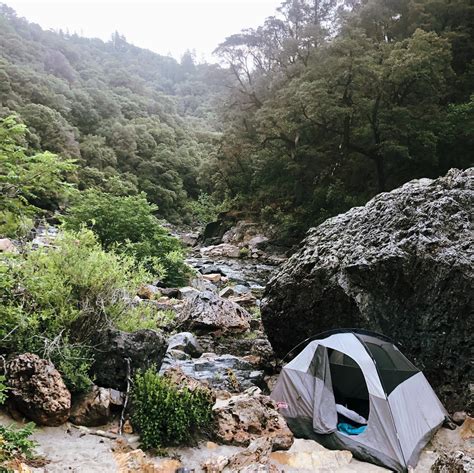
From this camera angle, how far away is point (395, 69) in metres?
19.9

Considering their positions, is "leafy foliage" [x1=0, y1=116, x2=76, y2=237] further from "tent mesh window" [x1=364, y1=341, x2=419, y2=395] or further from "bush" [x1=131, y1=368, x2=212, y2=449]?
"tent mesh window" [x1=364, y1=341, x2=419, y2=395]

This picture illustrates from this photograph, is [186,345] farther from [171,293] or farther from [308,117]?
[308,117]

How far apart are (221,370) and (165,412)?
334cm

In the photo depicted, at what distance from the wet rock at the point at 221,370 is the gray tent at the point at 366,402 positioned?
147 cm

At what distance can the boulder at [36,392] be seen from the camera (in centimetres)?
400

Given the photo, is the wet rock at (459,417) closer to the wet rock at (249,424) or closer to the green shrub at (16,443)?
the wet rock at (249,424)

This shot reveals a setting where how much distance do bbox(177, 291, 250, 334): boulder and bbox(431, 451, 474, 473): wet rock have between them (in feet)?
20.1

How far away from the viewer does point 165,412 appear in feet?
14.2

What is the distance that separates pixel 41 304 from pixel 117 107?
203 feet

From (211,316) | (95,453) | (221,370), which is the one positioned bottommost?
(221,370)

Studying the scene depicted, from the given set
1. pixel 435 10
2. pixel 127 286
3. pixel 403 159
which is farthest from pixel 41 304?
pixel 435 10

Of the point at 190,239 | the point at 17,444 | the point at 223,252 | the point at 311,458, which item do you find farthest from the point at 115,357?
the point at 190,239

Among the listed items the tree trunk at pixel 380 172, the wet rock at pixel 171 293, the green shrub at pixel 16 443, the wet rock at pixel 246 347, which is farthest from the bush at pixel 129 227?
the tree trunk at pixel 380 172

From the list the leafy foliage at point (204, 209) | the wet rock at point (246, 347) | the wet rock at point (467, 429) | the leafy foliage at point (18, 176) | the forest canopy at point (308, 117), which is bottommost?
the wet rock at point (246, 347)
